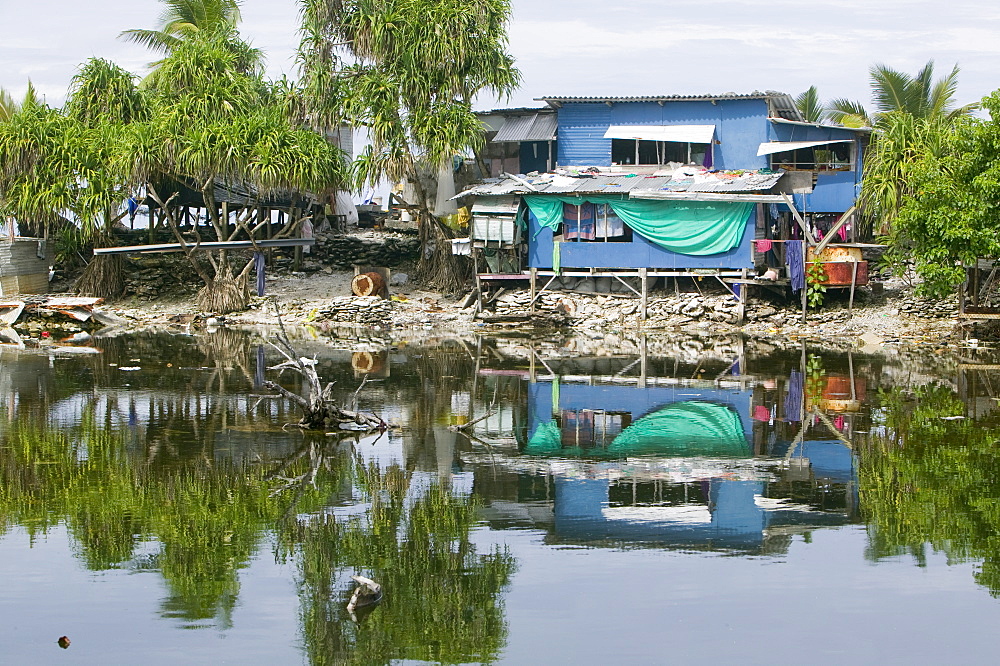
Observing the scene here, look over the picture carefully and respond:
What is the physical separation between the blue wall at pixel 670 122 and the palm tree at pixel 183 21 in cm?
1025

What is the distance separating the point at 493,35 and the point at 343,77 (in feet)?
12.4

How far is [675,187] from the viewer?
1017 inches

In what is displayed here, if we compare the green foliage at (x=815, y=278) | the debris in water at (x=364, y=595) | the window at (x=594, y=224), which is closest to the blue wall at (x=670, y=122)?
the window at (x=594, y=224)

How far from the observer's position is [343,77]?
89.3 feet

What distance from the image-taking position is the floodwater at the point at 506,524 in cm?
705

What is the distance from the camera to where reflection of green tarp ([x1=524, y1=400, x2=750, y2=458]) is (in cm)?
1231

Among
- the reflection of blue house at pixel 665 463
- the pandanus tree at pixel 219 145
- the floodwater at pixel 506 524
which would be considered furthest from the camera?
the pandanus tree at pixel 219 145

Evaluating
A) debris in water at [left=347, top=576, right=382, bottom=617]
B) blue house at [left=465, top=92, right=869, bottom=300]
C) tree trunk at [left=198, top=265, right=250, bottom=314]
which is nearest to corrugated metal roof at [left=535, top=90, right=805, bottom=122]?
blue house at [left=465, top=92, right=869, bottom=300]

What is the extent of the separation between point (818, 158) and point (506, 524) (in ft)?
66.7

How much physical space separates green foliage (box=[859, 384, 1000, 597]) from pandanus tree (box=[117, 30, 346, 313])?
15.8 m

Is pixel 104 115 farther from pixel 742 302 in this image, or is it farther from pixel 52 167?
pixel 742 302

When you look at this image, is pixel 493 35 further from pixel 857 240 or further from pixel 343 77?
pixel 857 240

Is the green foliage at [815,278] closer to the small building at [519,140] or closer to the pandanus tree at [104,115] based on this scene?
the small building at [519,140]

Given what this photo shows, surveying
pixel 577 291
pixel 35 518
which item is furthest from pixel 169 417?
pixel 577 291
